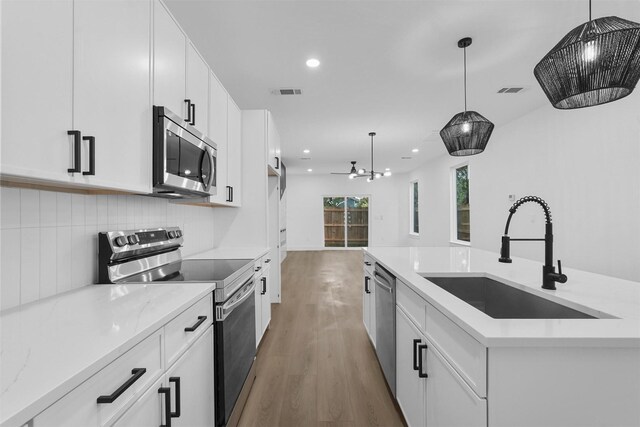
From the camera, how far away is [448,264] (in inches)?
81.9

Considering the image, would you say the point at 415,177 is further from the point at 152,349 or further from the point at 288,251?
the point at 152,349

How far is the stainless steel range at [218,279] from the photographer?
1.52 metres

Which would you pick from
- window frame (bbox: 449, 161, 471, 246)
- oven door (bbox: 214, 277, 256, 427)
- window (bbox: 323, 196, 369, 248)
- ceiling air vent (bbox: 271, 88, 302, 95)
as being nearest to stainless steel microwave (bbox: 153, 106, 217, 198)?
oven door (bbox: 214, 277, 256, 427)

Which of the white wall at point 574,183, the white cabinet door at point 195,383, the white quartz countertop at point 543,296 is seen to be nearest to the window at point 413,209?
the white wall at point 574,183

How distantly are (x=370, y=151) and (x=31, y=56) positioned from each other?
637cm

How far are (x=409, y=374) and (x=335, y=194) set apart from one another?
895 centimetres

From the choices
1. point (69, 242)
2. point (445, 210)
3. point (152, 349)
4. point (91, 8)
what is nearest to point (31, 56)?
point (91, 8)

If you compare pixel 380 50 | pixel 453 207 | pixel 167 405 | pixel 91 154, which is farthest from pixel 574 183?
pixel 91 154

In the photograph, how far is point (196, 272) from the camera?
1.79 metres

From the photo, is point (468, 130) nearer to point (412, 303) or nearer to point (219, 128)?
point (412, 303)

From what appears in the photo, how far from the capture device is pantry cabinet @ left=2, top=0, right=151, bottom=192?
843 mm

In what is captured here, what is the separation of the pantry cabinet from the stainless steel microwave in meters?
0.08

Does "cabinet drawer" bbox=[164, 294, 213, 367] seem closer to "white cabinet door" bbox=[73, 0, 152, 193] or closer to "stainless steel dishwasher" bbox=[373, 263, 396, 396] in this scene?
"white cabinet door" bbox=[73, 0, 152, 193]

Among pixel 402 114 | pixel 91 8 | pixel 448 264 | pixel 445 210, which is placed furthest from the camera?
pixel 445 210
